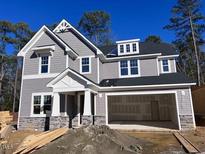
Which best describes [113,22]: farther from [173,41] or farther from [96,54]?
[96,54]

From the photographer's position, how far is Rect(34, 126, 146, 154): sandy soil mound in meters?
7.32

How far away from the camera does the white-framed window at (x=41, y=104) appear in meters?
14.5

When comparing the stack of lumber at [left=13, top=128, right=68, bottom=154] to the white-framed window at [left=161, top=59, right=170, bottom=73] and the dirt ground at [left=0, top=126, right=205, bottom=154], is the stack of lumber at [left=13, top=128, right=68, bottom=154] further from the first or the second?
the white-framed window at [left=161, top=59, right=170, bottom=73]

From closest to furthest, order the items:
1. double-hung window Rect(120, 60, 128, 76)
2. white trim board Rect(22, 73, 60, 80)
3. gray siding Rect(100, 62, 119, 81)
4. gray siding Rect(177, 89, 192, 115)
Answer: gray siding Rect(177, 89, 192, 115)
white trim board Rect(22, 73, 60, 80)
double-hung window Rect(120, 60, 128, 76)
gray siding Rect(100, 62, 119, 81)

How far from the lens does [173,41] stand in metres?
32.9

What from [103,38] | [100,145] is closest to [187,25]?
[103,38]

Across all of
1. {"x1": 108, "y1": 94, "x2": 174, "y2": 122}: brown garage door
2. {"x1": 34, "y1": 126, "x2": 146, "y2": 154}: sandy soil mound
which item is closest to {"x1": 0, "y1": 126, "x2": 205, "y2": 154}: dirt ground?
{"x1": 34, "y1": 126, "x2": 146, "y2": 154}: sandy soil mound

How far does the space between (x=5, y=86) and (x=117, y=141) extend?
1341 inches

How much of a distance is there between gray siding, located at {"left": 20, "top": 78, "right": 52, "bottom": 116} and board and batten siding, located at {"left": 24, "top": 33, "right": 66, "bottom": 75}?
84 centimetres

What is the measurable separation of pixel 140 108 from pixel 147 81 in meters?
5.06

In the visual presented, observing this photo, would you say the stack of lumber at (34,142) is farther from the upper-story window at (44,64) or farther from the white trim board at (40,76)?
the upper-story window at (44,64)

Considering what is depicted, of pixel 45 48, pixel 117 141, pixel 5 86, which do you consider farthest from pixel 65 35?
pixel 5 86

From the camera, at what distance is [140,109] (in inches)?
722

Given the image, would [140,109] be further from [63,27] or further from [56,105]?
[63,27]
